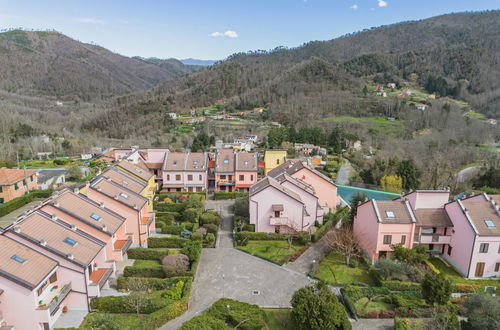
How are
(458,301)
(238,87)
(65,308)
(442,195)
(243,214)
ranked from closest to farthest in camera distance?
1. (65,308)
2. (458,301)
3. (442,195)
4. (243,214)
5. (238,87)

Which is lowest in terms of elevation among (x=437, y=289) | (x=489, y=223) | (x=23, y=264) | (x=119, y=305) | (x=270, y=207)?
(x=119, y=305)

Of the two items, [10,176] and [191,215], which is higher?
[10,176]

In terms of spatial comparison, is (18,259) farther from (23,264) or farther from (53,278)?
(53,278)

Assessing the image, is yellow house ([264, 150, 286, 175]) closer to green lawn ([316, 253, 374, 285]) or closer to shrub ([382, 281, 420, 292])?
green lawn ([316, 253, 374, 285])

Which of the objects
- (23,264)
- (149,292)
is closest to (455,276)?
(149,292)

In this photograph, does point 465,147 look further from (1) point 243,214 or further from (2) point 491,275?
(1) point 243,214

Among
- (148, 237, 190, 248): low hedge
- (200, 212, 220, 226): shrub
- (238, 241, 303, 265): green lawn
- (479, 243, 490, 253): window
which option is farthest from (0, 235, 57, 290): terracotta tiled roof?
(479, 243, 490, 253): window

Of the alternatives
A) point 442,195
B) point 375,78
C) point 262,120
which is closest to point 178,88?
point 262,120
